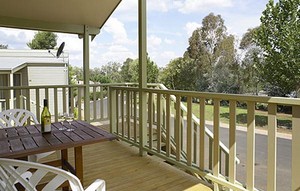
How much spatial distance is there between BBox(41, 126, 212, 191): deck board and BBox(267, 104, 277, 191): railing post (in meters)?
0.68

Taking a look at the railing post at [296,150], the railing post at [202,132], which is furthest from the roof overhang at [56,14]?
the railing post at [296,150]

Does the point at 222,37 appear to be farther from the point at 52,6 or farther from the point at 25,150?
the point at 25,150

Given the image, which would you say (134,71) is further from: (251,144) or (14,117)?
(251,144)

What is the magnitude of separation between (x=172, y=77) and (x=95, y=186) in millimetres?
6088

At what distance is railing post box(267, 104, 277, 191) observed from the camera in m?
1.91

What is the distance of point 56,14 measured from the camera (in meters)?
4.57

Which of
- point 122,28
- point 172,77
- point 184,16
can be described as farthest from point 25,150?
point 122,28

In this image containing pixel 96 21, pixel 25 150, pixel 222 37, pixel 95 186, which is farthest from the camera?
pixel 222 37

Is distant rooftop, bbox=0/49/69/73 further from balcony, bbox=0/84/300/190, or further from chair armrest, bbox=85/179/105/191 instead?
chair armrest, bbox=85/179/105/191

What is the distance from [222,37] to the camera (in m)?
8.03

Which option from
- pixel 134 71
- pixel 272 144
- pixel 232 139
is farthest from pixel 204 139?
pixel 134 71

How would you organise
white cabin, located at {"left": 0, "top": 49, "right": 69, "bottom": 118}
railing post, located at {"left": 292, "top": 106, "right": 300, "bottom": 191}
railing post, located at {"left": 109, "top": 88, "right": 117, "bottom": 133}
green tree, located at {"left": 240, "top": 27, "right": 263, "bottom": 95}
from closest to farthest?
railing post, located at {"left": 292, "top": 106, "right": 300, "bottom": 191}
railing post, located at {"left": 109, "top": 88, "right": 117, "bottom": 133}
green tree, located at {"left": 240, "top": 27, "right": 263, "bottom": 95}
white cabin, located at {"left": 0, "top": 49, "right": 69, "bottom": 118}

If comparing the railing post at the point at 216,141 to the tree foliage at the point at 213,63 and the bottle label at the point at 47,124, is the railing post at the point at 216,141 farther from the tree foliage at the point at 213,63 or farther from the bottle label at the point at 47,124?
the tree foliage at the point at 213,63

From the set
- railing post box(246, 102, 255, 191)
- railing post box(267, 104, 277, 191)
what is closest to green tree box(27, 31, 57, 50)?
railing post box(246, 102, 255, 191)
